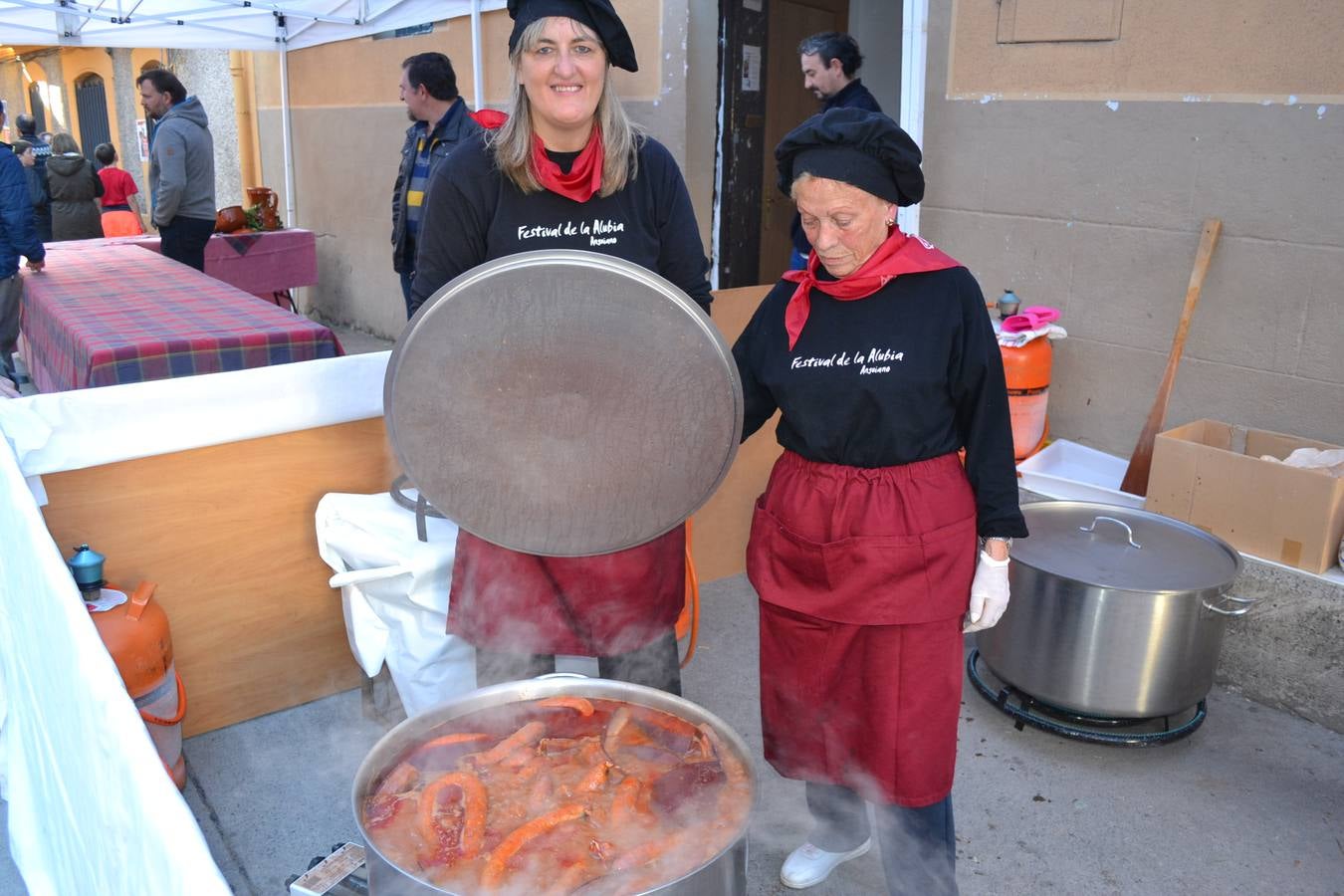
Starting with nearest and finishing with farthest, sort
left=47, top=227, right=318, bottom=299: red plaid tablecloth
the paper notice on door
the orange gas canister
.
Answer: the orange gas canister, the paper notice on door, left=47, top=227, right=318, bottom=299: red plaid tablecloth

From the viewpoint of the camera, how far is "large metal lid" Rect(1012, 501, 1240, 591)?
9.39ft

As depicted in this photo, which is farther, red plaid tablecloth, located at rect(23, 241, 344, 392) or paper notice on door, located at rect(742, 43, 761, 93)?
paper notice on door, located at rect(742, 43, 761, 93)

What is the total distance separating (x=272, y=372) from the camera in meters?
2.90

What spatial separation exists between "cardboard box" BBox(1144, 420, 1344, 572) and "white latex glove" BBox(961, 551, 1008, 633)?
1.64 m

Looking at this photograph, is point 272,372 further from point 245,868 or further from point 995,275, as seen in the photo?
point 995,275

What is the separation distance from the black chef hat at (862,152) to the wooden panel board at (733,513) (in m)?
2.05

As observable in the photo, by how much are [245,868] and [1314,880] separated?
2.68 metres

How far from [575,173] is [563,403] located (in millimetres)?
553

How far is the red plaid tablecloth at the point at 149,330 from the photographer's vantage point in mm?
3273

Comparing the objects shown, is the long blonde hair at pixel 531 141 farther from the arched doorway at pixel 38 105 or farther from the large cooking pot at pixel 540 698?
the arched doorway at pixel 38 105

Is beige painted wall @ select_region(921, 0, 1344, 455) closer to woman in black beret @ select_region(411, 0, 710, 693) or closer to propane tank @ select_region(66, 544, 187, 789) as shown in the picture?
woman in black beret @ select_region(411, 0, 710, 693)

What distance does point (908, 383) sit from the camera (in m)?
1.92

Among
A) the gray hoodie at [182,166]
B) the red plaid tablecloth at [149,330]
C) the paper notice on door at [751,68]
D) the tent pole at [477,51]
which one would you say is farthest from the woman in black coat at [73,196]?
the paper notice on door at [751,68]

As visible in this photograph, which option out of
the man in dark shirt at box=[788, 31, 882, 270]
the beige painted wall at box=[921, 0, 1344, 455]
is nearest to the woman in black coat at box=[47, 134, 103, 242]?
the man in dark shirt at box=[788, 31, 882, 270]
